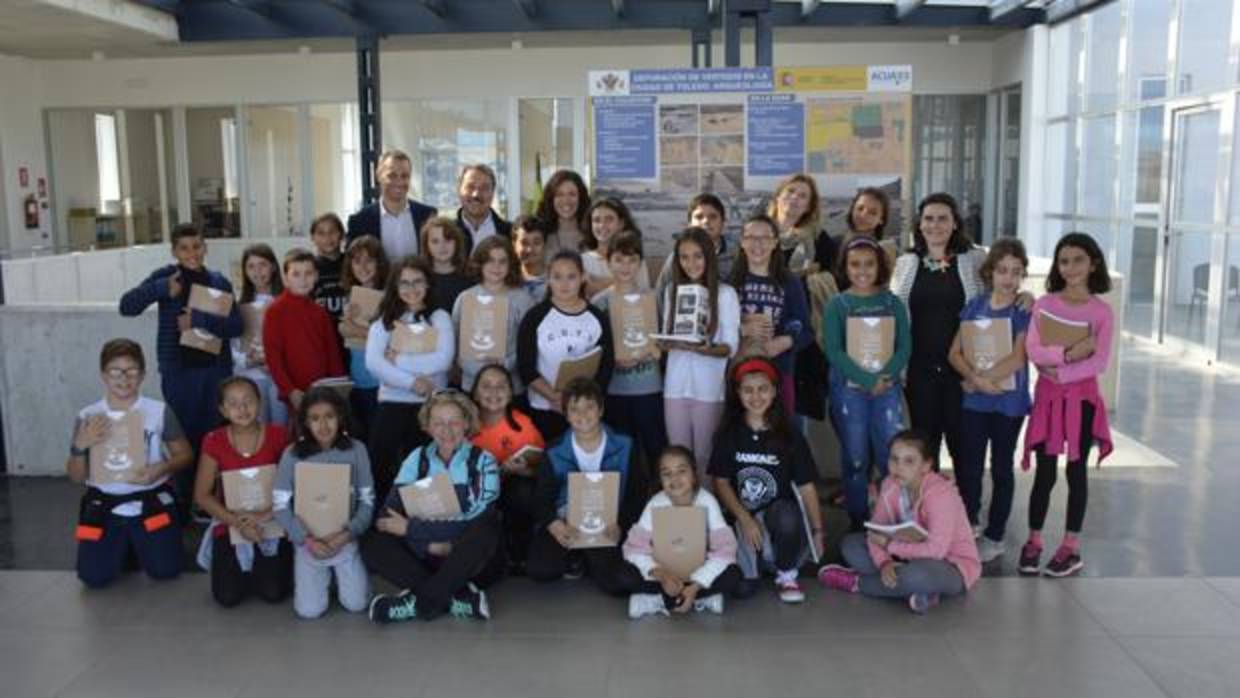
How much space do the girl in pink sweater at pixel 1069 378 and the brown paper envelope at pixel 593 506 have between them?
1.85m

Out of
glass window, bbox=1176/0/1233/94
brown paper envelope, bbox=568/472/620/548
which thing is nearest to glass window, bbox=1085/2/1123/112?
glass window, bbox=1176/0/1233/94

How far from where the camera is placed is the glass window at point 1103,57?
42.9 ft

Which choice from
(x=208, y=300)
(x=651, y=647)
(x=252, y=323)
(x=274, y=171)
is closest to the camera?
(x=651, y=647)

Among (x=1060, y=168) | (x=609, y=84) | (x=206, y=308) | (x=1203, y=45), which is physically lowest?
(x=206, y=308)

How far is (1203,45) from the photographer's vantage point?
35.6ft

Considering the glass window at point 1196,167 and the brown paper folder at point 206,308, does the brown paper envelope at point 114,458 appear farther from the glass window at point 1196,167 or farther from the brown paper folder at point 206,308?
the glass window at point 1196,167

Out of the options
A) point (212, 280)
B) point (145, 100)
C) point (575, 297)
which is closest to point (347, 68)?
point (145, 100)

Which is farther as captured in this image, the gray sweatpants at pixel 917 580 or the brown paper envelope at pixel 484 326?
the brown paper envelope at pixel 484 326

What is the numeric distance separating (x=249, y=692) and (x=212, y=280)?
2525 millimetres

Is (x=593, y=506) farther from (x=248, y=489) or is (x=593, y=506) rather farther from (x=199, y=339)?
(x=199, y=339)

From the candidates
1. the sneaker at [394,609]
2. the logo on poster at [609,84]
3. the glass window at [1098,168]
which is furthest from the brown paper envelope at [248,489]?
the glass window at [1098,168]

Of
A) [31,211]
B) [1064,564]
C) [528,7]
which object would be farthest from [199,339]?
[31,211]

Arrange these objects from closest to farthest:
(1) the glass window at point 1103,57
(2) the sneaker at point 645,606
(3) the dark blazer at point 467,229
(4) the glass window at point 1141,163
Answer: (2) the sneaker at point 645,606 < (3) the dark blazer at point 467,229 < (4) the glass window at point 1141,163 < (1) the glass window at point 1103,57

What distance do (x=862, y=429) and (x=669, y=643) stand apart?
4.85ft
